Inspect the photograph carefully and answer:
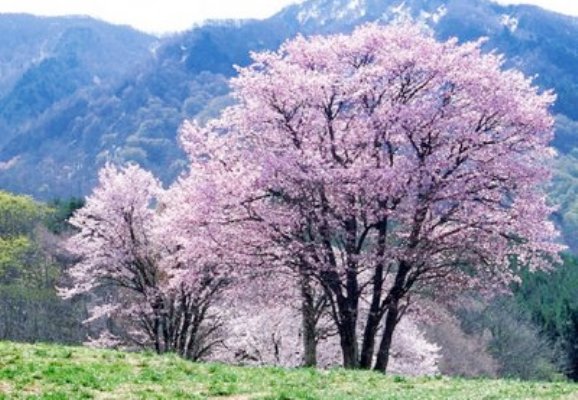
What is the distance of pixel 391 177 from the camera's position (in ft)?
94.4

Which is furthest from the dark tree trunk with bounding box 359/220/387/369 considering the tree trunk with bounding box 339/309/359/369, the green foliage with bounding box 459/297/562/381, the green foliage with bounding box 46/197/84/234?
the green foliage with bounding box 46/197/84/234

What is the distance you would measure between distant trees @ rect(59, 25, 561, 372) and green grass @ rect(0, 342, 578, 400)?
7110mm

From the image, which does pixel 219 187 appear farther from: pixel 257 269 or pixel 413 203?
pixel 413 203

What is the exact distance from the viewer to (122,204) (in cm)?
4297

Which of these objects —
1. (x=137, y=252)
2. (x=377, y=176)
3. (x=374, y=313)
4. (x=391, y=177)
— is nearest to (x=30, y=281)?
(x=137, y=252)

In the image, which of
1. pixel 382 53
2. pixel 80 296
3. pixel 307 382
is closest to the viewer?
pixel 307 382

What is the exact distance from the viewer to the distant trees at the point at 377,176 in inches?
1181

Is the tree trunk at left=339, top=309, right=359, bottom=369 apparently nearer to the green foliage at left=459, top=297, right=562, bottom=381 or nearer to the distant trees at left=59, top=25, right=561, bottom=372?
the distant trees at left=59, top=25, right=561, bottom=372

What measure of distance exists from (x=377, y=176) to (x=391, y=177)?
50 centimetres

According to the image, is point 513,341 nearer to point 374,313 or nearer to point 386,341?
point 386,341

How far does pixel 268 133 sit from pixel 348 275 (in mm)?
5972

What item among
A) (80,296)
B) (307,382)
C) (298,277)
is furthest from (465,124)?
(80,296)

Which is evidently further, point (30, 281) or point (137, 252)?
point (30, 281)

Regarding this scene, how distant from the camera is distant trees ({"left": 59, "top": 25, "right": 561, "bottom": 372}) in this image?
30000 mm
